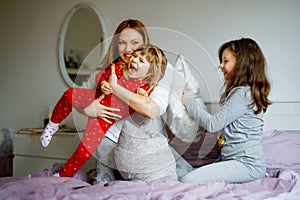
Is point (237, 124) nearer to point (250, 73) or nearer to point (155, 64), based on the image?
point (250, 73)

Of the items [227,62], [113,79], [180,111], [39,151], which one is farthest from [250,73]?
[39,151]

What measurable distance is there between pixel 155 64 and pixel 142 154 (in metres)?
0.33

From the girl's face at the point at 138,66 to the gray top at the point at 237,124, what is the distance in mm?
295

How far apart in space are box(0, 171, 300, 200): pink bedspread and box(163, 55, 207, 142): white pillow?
0.22m

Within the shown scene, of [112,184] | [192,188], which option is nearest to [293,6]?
[192,188]

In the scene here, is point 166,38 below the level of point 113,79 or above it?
above

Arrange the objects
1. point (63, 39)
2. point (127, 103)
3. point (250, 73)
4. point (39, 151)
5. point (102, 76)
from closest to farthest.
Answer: point (127, 103) → point (102, 76) → point (250, 73) → point (39, 151) → point (63, 39)

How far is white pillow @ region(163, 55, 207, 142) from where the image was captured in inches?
56.0

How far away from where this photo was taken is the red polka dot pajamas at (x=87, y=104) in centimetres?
138

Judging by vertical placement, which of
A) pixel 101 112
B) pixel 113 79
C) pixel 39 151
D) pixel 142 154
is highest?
pixel 113 79

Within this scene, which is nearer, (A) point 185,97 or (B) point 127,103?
(B) point 127,103

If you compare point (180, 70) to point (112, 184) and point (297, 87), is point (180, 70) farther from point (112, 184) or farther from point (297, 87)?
point (297, 87)

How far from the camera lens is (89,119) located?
1.44 m

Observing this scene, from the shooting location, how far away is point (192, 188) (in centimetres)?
129
